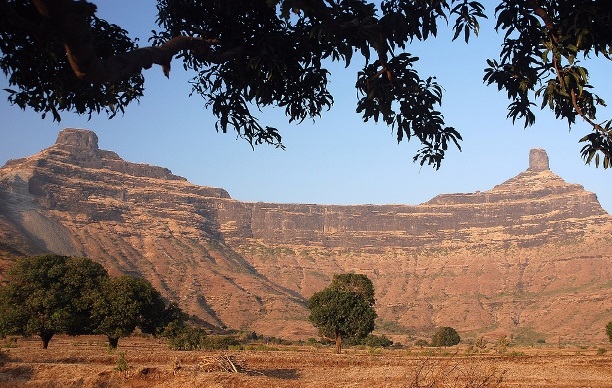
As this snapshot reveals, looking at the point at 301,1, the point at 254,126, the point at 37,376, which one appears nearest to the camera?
the point at 301,1

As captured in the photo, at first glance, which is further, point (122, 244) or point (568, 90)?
point (122, 244)

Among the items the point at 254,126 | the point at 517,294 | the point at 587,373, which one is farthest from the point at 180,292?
the point at 254,126

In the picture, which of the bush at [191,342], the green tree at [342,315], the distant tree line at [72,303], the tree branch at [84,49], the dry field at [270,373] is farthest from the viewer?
the green tree at [342,315]

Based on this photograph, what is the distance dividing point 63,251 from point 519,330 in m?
133

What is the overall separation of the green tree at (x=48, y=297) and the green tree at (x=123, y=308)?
1384 mm

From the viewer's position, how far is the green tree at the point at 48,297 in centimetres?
4409

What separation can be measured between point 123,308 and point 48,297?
5591 millimetres

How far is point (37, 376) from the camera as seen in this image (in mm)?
19953

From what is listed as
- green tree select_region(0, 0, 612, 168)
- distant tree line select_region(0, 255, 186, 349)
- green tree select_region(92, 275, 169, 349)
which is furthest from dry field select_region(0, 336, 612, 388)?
green tree select_region(92, 275, 169, 349)

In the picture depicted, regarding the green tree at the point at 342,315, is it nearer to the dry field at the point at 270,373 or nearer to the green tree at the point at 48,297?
the green tree at the point at 48,297

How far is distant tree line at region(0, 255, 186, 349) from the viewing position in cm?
4438

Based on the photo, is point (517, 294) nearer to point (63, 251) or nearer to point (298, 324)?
point (298, 324)

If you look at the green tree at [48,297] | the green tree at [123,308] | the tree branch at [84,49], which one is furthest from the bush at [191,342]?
the tree branch at [84,49]

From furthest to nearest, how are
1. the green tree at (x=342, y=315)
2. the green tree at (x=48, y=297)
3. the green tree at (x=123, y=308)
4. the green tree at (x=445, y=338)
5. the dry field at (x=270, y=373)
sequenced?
the green tree at (x=445, y=338)
the green tree at (x=342, y=315)
the green tree at (x=123, y=308)
the green tree at (x=48, y=297)
the dry field at (x=270, y=373)
